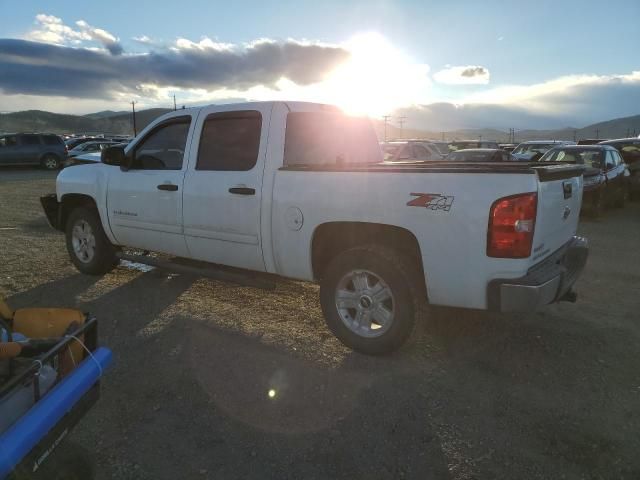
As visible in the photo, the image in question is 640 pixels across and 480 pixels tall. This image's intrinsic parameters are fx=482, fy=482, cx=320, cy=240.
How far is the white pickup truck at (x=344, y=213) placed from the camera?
3182mm

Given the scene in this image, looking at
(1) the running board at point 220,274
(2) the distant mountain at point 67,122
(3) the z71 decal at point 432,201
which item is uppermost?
(2) the distant mountain at point 67,122

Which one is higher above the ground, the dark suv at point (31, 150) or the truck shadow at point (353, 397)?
the dark suv at point (31, 150)

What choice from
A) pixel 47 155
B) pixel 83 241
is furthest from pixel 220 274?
pixel 47 155

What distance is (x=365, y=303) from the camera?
3.80 meters

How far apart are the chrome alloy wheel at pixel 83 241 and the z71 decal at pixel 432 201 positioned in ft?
13.8

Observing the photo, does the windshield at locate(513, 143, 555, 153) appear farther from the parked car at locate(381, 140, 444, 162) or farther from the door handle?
the door handle

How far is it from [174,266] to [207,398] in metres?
2.06

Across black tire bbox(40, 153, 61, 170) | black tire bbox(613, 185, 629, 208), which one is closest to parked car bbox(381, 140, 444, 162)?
black tire bbox(613, 185, 629, 208)

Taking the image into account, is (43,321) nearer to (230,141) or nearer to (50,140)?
(230,141)

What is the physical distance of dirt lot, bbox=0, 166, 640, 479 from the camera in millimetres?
2666

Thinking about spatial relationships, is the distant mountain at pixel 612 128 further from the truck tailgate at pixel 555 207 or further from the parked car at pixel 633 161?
the truck tailgate at pixel 555 207

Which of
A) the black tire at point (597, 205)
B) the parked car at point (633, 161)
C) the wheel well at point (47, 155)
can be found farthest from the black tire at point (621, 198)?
the wheel well at point (47, 155)

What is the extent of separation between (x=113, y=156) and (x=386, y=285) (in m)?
3.35

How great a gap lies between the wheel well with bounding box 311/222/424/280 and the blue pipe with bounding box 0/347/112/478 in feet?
6.31
